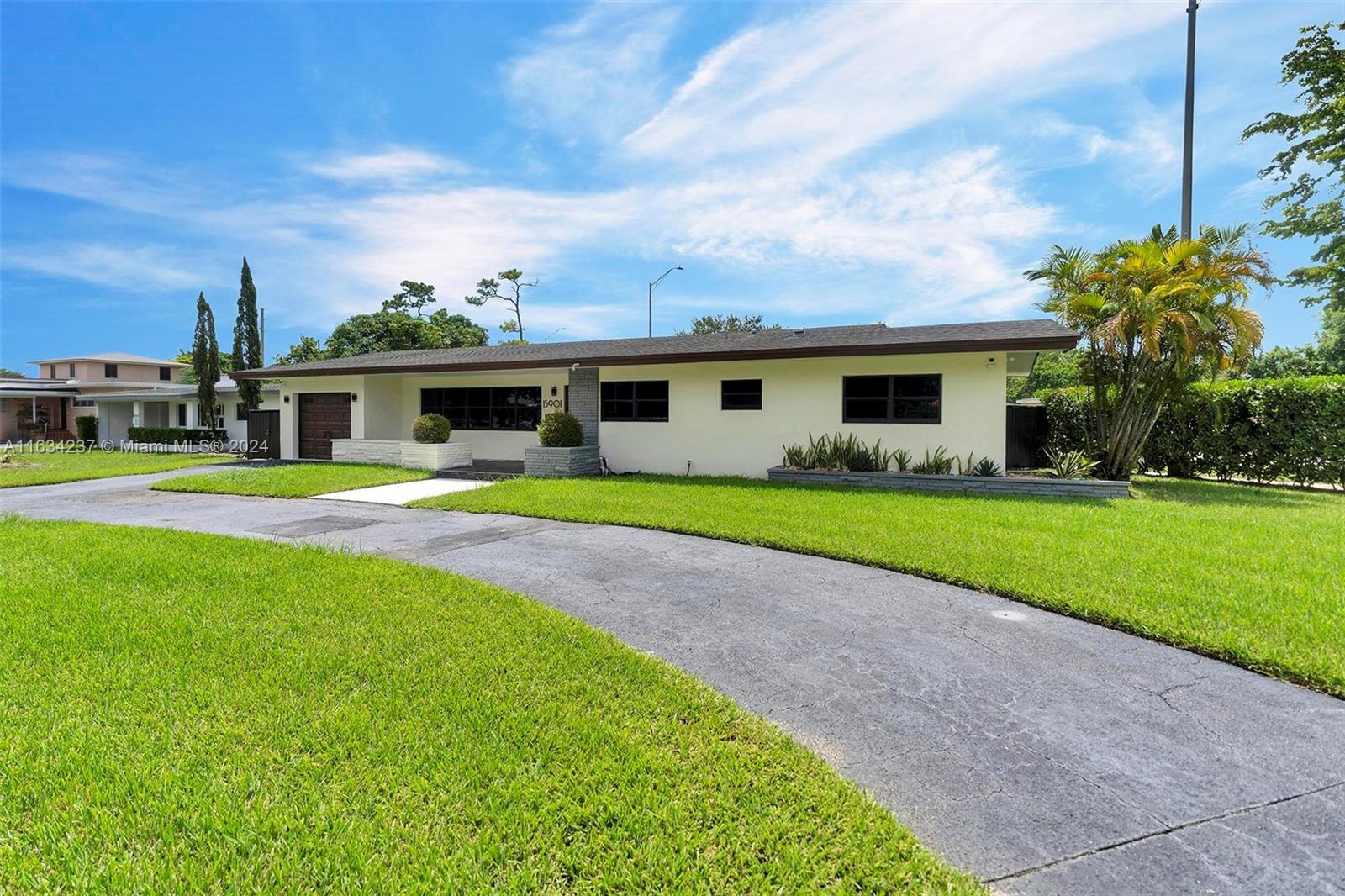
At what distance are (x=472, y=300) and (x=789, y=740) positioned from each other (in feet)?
140

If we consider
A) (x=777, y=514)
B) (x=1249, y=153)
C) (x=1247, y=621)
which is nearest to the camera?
(x=1247, y=621)

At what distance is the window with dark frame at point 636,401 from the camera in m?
14.1

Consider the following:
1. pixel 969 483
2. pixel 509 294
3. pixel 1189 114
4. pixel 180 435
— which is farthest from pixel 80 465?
pixel 1189 114

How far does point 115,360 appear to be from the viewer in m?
39.5

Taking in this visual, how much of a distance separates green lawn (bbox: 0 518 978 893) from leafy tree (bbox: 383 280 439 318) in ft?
127

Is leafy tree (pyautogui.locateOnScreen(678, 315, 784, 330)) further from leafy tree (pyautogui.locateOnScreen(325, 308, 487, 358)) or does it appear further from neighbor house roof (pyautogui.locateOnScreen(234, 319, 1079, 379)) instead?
neighbor house roof (pyautogui.locateOnScreen(234, 319, 1079, 379))

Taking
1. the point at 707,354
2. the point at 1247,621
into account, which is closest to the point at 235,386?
the point at 707,354

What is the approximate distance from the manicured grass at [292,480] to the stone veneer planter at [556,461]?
8.53 ft

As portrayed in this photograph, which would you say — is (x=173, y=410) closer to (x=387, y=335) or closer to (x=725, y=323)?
(x=387, y=335)

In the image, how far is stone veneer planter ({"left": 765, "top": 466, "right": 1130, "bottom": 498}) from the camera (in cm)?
1016

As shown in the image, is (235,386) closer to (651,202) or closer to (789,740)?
(651,202)

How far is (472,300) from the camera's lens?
4144cm

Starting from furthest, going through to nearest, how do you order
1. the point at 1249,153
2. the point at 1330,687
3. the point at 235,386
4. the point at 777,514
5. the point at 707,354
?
1. the point at 235,386
2. the point at 1249,153
3. the point at 707,354
4. the point at 777,514
5. the point at 1330,687

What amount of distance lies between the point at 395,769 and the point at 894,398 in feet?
36.8
